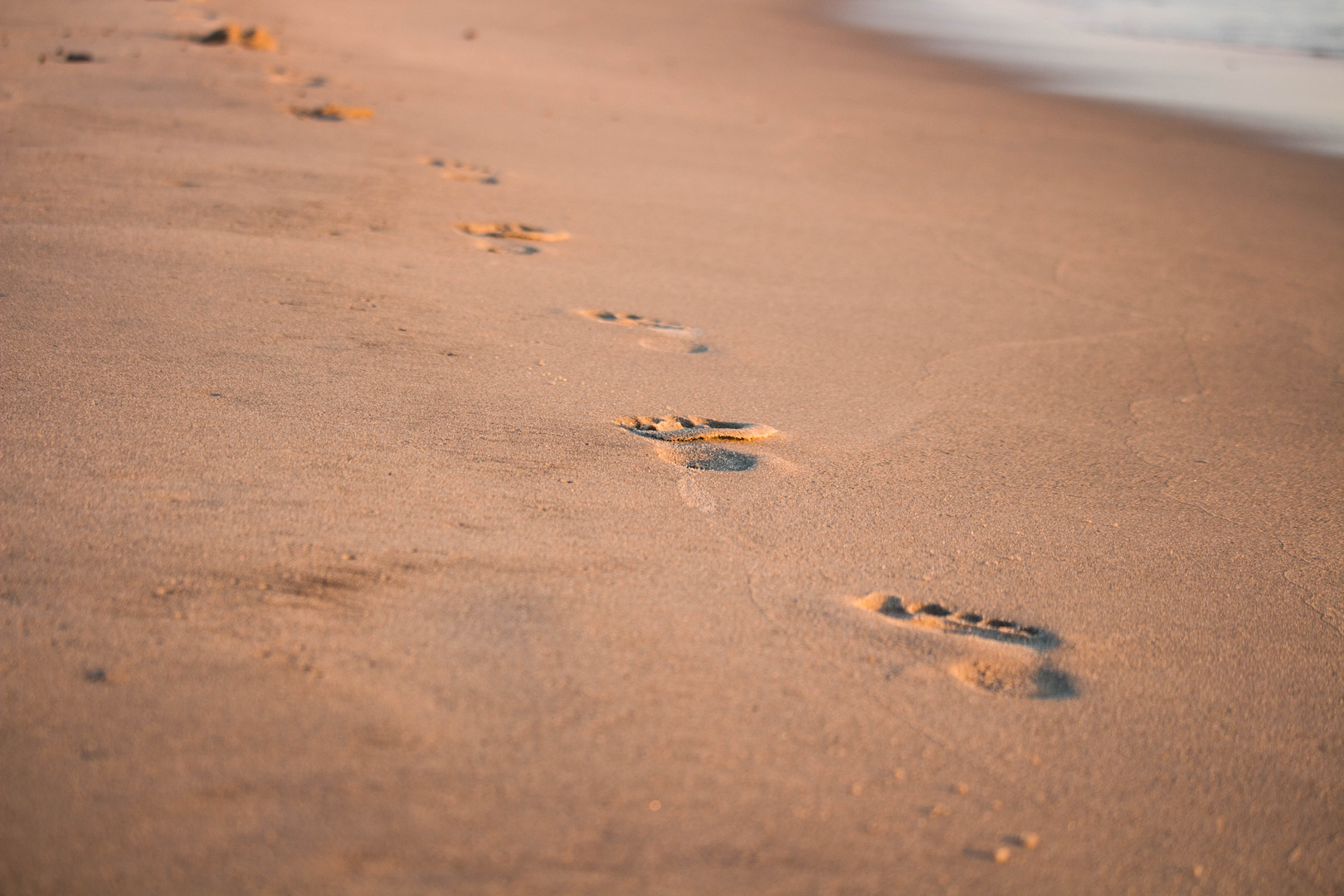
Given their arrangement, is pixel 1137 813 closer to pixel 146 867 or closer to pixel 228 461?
pixel 146 867

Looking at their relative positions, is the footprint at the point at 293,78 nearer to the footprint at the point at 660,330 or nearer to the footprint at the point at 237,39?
the footprint at the point at 237,39

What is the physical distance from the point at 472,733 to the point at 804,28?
36.1 ft

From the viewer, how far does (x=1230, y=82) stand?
29.2 ft

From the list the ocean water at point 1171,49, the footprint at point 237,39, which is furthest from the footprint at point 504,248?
the ocean water at point 1171,49

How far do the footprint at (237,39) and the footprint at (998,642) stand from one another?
622 centimetres

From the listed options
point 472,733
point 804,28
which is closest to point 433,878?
point 472,733

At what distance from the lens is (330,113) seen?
16.1ft

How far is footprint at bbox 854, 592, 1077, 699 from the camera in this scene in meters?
1.63

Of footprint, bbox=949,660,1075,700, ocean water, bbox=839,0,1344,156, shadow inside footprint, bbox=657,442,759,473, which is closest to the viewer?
footprint, bbox=949,660,1075,700

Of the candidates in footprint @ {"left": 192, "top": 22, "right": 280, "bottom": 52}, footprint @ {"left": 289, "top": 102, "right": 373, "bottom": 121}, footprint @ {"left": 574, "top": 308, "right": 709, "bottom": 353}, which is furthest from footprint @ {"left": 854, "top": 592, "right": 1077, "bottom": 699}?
footprint @ {"left": 192, "top": 22, "right": 280, "bottom": 52}

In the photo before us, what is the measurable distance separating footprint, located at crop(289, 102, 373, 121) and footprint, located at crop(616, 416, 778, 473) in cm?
339

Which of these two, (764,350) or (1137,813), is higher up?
(764,350)

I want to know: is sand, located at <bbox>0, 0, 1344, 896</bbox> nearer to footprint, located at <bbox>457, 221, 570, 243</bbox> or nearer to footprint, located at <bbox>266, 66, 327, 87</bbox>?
footprint, located at <bbox>457, 221, 570, 243</bbox>

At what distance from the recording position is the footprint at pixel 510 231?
141 inches
